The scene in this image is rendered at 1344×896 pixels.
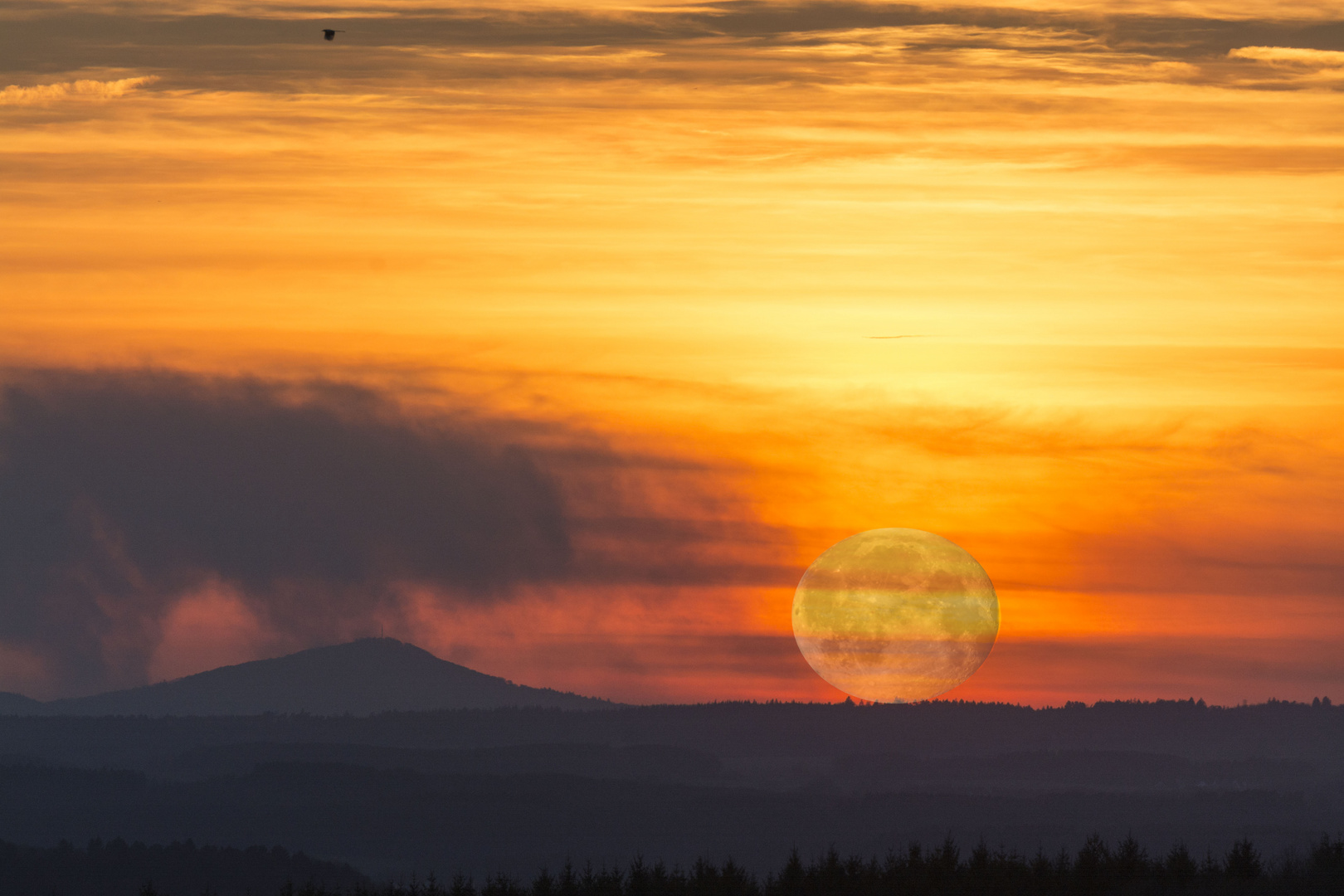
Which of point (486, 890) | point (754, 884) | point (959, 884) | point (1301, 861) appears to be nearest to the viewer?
point (1301, 861)

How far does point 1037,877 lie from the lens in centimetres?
9019

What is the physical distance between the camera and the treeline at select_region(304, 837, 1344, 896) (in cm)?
7762

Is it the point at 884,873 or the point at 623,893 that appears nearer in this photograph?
the point at 884,873

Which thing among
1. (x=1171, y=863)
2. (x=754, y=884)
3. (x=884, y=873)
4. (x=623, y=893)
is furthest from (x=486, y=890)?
(x=1171, y=863)

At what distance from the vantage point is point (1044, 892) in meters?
86.2

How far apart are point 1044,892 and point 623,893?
3896 cm

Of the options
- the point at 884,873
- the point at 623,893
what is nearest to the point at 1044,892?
the point at 884,873

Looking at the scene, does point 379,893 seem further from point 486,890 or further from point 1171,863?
point 1171,863

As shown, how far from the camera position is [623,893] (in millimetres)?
117188

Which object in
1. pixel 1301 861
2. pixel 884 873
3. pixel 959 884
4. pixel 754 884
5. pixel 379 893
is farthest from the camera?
pixel 379 893

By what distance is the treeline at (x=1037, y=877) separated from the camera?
255 ft

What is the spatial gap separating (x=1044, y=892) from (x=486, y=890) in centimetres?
6313

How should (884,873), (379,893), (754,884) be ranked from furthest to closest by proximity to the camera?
1. (379,893)
2. (754,884)
3. (884,873)

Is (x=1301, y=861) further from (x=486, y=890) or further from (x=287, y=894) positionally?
(x=287, y=894)
